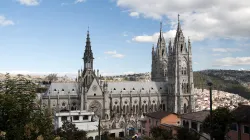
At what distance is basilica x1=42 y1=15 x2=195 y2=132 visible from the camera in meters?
80.1

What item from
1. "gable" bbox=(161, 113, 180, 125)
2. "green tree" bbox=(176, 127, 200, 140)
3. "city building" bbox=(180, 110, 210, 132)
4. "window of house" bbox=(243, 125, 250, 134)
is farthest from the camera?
"gable" bbox=(161, 113, 180, 125)

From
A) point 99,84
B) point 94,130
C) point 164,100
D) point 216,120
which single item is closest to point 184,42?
point 164,100

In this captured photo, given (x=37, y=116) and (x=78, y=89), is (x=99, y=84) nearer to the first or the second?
(x=78, y=89)

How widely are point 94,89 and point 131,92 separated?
48.4 ft

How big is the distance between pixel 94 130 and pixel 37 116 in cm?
4175

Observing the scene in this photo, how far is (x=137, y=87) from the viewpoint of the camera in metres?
94.3

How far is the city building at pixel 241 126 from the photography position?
3607 cm

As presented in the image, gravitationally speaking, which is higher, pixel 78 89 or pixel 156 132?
pixel 78 89

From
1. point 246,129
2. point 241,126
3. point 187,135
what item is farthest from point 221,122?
point 187,135

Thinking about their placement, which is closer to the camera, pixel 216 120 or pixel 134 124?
pixel 216 120

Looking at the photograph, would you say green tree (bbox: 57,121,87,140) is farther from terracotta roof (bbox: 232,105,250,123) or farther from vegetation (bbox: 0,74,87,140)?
terracotta roof (bbox: 232,105,250,123)

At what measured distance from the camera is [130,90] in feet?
302

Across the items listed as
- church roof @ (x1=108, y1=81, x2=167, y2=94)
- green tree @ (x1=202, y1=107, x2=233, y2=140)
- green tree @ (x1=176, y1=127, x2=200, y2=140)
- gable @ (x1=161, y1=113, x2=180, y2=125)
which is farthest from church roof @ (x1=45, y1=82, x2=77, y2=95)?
green tree @ (x1=202, y1=107, x2=233, y2=140)

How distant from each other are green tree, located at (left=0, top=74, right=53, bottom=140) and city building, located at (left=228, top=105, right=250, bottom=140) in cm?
2487
